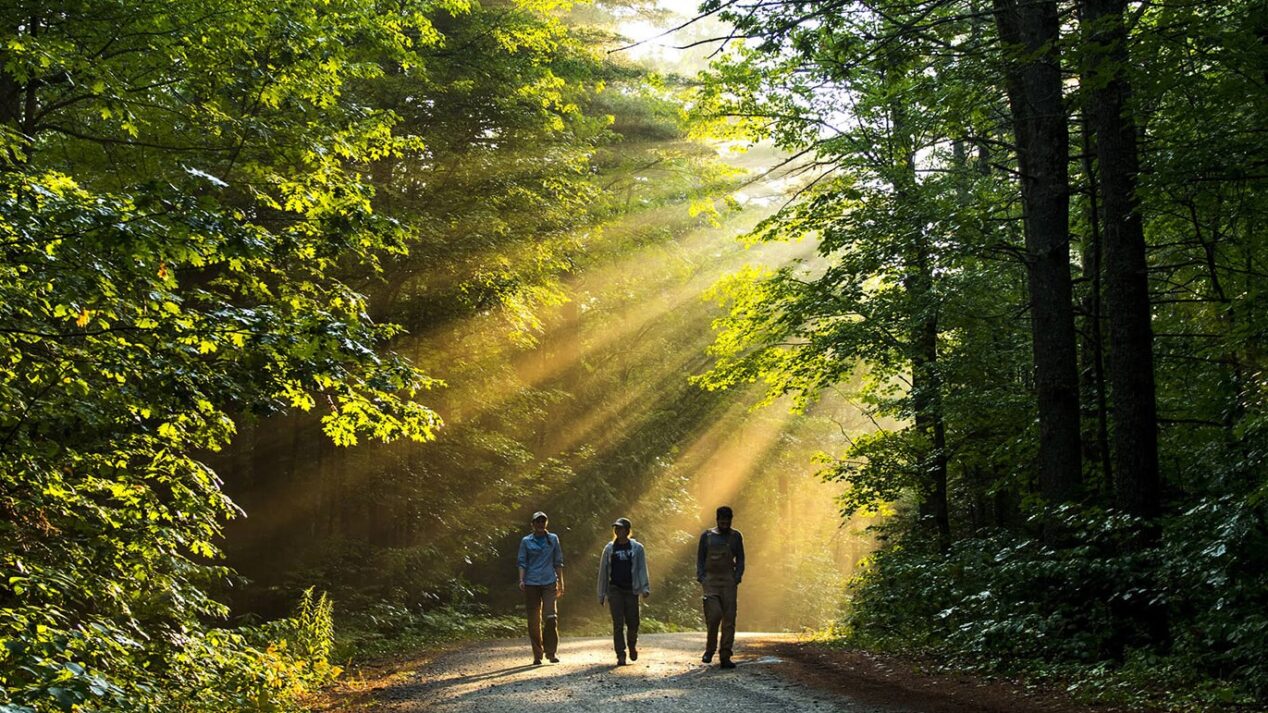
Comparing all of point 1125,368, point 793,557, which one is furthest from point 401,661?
point 793,557

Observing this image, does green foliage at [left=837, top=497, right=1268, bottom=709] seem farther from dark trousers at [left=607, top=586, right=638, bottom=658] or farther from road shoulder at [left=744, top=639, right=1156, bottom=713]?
dark trousers at [left=607, top=586, right=638, bottom=658]

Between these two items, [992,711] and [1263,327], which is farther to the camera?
[1263,327]

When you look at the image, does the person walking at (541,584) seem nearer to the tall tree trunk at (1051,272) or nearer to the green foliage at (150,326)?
the green foliage at (150,326)

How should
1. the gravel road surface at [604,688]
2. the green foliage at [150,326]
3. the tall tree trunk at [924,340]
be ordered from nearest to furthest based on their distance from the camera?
the green foliage at [150,326]
the gravel road surface at [604,688]
the tall tree trunk at [924,340]

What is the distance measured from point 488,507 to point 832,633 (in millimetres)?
9025

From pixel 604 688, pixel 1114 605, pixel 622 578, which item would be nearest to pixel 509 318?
pixel 622 578

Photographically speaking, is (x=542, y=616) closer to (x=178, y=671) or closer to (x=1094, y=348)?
(x=178, y=671)

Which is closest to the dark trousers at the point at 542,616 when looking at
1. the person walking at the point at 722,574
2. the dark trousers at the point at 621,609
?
the dark trousers at the point at 621,609

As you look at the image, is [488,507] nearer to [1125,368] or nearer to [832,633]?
[832,633]

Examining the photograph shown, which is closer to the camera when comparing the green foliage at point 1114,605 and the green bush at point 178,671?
the green bush at point 178,671

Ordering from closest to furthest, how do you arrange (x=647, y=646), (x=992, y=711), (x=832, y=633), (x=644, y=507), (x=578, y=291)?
1. (x=992, y=711)
2. (x=647, y=646)
3. (x=832, y=633)
4. (x=578, y=291)
5. (x=644, y=507)

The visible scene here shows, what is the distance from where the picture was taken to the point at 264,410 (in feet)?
25.1

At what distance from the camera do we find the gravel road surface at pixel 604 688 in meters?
7.89

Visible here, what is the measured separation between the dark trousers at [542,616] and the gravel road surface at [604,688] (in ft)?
0.98
